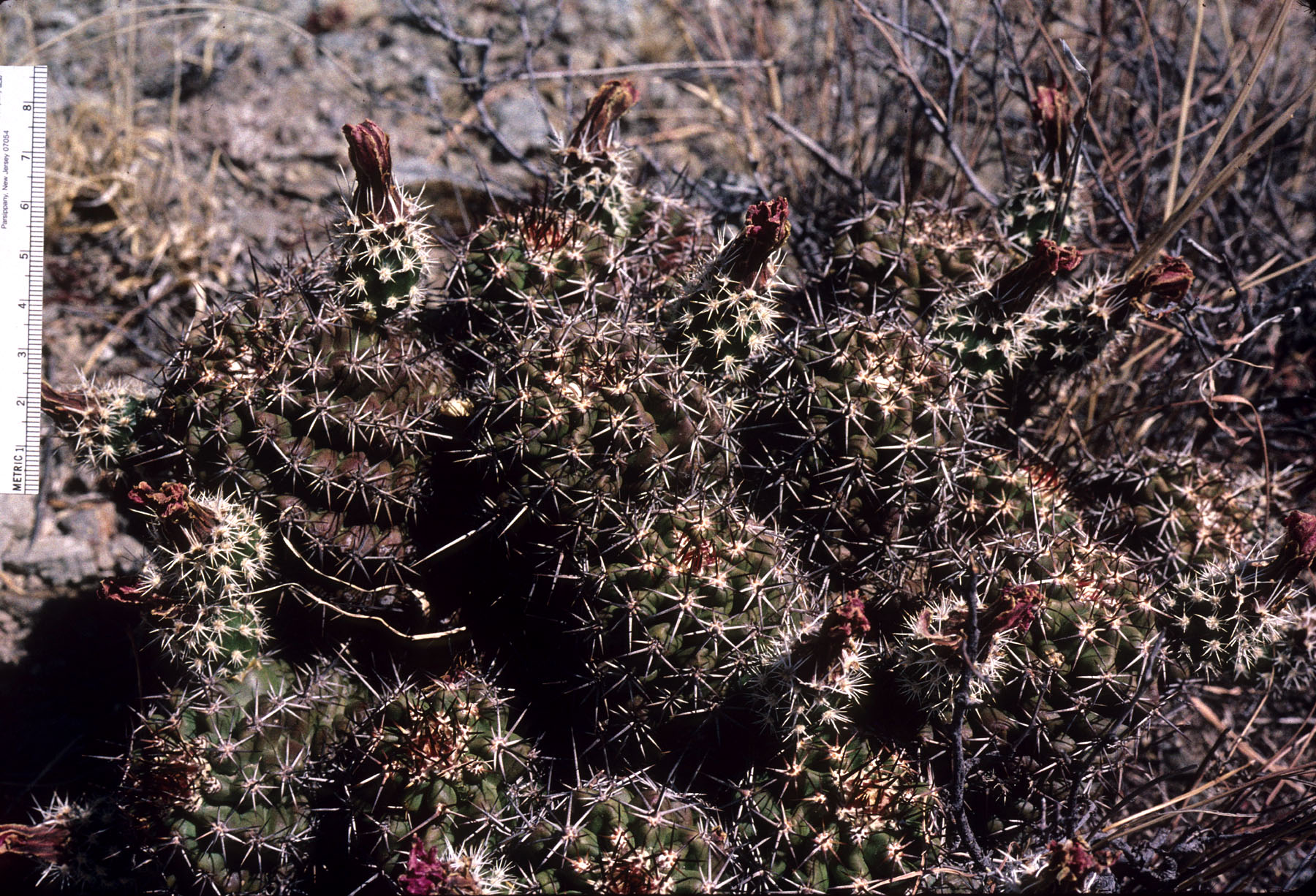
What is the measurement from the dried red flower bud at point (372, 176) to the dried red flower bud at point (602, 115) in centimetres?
69

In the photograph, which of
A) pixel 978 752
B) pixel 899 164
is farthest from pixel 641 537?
pixel 899 164

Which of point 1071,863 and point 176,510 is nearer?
point 1071,863

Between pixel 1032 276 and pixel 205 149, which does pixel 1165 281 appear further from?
pixel 205 149

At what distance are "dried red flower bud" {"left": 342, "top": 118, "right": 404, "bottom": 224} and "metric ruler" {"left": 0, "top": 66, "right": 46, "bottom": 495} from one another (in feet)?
3.87

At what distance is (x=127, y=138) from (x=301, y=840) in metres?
3.58

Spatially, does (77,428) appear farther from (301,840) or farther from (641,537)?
(641,537)

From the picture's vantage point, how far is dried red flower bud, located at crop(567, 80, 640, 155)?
2.87m

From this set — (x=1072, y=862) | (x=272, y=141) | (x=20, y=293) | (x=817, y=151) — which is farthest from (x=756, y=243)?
(x=272, y=141)

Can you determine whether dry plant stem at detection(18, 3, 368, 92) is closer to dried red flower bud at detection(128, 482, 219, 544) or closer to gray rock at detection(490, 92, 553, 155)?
gray rock at detection(490, 92, 553, 155)

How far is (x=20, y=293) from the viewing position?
2863mm

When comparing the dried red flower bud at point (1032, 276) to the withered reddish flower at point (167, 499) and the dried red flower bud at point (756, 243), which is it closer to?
the dried red flower bud at point (756, 243)

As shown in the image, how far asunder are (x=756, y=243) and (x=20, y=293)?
2.46 meters

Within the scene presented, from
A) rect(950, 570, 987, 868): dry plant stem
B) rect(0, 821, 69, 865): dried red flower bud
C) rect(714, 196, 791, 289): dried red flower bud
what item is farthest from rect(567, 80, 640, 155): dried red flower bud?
rect(0, 821, 69, 865): dried red flower bud

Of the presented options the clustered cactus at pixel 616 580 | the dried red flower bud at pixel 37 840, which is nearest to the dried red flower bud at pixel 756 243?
the clustered cactus at pixel 616 580
